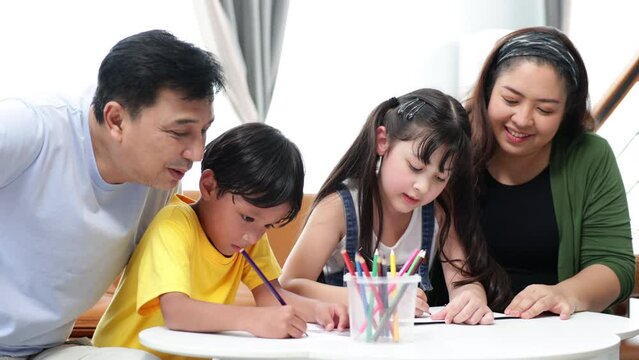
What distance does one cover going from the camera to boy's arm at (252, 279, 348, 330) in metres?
1.50

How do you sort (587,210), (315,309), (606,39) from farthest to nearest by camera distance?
1. (606,39)
2. (587,210)
3. (315,309)

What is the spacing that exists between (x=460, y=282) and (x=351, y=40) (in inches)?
114

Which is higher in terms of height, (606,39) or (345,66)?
(606,39)

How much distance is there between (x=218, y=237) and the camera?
5.31ft

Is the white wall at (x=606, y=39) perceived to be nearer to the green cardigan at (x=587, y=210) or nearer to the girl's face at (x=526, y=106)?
the green cardigan at (x=587, y=210)

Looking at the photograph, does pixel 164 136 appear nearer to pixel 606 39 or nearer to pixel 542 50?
pixel 542 50

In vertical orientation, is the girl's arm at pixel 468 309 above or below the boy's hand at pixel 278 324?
below

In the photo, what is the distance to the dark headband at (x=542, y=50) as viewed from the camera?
6.49 ft

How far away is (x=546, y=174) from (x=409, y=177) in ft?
1.69

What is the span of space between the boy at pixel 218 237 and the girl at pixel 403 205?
17cm

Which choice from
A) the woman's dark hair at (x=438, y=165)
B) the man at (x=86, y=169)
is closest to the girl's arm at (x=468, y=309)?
the woman's dark hair at (x=438, y=165)

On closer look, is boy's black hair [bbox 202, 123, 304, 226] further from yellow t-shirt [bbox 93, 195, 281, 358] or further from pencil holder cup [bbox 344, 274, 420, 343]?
pencil holder cup [bbox 344, 274, 420, 343]

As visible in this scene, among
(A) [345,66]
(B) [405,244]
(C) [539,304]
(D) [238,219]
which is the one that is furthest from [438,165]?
(A) [345,66]

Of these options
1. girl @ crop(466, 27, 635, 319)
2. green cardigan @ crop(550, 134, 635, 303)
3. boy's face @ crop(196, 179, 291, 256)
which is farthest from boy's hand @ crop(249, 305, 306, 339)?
green cardigan @ crop(550, 134, 635, 303)
